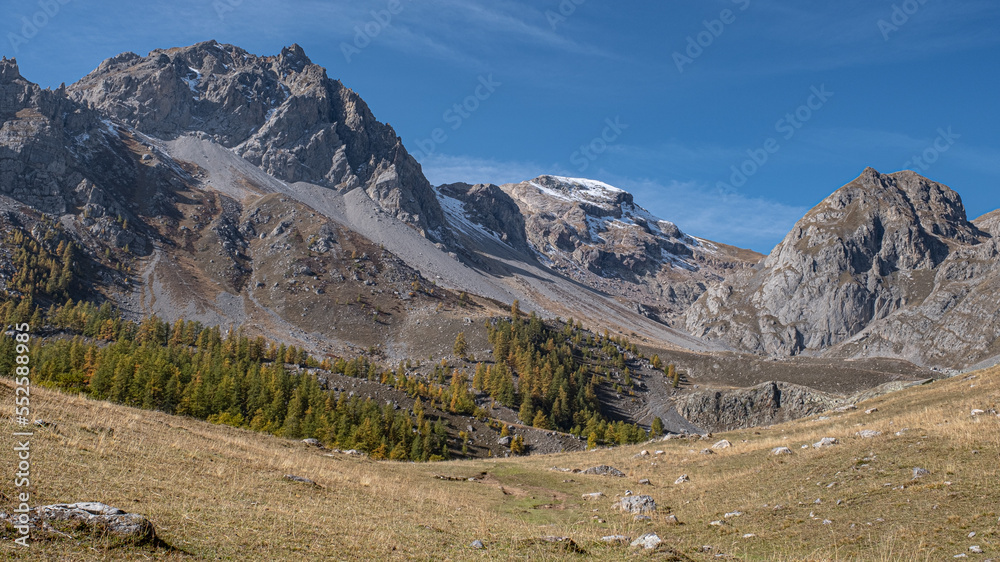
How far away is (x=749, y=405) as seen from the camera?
137m

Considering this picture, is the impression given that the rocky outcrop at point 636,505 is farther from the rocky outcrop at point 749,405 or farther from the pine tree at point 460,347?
the pine tree at point 460,347

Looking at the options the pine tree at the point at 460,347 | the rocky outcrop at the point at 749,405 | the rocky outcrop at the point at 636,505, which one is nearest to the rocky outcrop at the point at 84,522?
the rocky outcrop at the point at 636,505

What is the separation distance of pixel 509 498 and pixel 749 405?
425ft

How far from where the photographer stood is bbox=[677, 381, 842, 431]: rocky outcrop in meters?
130

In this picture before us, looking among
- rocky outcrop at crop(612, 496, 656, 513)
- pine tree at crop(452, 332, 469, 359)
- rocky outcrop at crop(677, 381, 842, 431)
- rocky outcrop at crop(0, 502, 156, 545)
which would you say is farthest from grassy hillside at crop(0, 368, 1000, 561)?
pine tree at crop(452, 332, 469, 359)

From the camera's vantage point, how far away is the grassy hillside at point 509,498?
12.7 metres

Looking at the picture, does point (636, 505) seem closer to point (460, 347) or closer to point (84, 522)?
point (84, 522)

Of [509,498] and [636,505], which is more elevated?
[636,505]

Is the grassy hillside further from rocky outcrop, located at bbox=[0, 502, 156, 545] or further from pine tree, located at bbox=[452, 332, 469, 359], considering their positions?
pine tree, located at bbox=[452, 332, 469, 359]

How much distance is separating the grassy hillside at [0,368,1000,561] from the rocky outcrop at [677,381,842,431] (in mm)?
111038

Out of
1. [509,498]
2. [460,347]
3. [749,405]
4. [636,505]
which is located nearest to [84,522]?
[636,505]

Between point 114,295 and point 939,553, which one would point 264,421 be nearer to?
point 939,553

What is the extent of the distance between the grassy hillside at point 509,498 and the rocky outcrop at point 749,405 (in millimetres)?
111038

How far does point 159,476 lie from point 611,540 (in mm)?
13757
